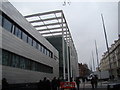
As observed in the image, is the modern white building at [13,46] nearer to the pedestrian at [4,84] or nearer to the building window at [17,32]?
the building window at [17,32]

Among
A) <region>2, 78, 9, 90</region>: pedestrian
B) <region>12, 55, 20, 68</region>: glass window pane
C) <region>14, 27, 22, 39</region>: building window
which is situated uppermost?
Answer: <region>14, 27, 22, 39</region>: building window

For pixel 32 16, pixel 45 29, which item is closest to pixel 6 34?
pixel 32 16

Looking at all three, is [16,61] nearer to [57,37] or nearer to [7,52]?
[7,52]

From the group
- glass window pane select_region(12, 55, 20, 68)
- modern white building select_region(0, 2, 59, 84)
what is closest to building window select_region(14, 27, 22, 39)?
modern white building select_region(0, 2, 59, 84)

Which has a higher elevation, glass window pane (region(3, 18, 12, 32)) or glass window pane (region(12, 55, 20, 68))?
glass window pane (region(3, 18, 12, 32))

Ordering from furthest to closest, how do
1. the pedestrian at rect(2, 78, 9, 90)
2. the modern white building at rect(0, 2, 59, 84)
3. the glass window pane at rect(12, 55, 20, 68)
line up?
1. the glass window pane at rect(12, 55, 20, 68)
2. the modern white building at rect(0, 2, 59, 84)
3. the pedestrian at rect(2, 78, 9, 90)

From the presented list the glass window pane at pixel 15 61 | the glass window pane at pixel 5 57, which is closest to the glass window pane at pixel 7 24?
the glass window pane at pixel 5 57

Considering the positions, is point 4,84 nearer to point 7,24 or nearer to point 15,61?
point 15,61

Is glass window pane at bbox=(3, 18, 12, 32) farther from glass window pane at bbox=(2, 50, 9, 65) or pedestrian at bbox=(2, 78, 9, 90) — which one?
pedestrian at bbox=(2, 78, 9, 90)

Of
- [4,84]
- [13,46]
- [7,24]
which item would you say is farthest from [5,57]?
[7,24]

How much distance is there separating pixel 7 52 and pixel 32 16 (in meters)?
15.2

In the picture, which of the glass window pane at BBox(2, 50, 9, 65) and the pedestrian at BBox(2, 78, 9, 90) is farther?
the glass window pane at BBox(2, 50, 9, 65)

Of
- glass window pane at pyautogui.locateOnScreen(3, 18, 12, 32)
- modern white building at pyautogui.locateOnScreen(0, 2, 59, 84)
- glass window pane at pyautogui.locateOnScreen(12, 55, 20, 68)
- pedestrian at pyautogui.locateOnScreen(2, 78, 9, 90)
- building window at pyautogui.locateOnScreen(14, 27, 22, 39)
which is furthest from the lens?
building window at pyautogui.locateOnScreen(14, 27, 22, 39)

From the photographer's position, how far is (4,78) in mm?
12266
